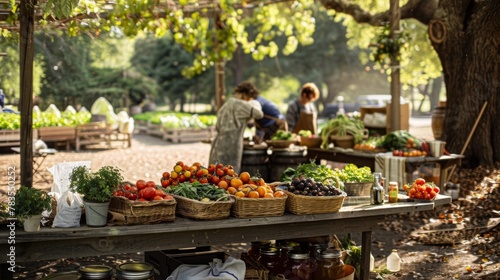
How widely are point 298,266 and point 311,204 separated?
0.72 metres

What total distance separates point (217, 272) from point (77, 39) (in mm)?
6195

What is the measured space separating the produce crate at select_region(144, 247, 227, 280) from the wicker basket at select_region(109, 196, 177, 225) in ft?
2.86

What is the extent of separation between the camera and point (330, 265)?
6.36m

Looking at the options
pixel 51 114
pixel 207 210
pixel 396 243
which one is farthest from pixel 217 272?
pixel 51 114

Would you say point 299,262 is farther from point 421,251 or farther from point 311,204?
point 421,251

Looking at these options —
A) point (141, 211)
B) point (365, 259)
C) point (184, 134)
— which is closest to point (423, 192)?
point (365, 259)

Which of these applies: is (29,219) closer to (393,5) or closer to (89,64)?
(393,5)

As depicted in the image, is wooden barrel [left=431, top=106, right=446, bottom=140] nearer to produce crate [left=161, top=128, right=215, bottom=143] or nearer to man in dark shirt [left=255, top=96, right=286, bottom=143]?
man in dark shirt [left=255, top=96, right=286, bottom=143]

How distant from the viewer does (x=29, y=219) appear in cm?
491

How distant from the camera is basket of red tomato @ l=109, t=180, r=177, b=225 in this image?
523 centimetres

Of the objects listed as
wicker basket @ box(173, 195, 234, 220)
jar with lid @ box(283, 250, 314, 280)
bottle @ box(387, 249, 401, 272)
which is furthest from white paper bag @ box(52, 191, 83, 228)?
bottle @ box(387, 249, 401, 272)

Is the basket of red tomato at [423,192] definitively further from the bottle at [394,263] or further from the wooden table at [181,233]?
the bottle at [394,263]

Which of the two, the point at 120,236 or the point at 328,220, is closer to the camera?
the point at 120,236

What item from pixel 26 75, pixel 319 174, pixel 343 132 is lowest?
pixel 319 174
